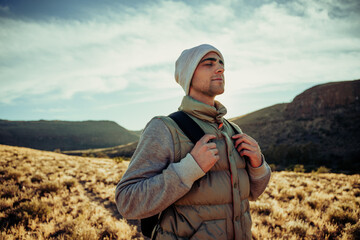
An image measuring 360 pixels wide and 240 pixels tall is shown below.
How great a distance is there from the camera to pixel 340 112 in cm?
3688

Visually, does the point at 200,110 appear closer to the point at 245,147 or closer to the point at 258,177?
the point at 245,147

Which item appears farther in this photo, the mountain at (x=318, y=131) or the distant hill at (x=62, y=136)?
the distant hill at (x=62, y=136)

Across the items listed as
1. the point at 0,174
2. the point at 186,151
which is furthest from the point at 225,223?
the point at 0,174

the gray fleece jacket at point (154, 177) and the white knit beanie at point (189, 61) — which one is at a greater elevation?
the white knit beanie at point (189, 61)

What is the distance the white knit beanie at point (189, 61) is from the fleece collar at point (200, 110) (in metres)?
0.20

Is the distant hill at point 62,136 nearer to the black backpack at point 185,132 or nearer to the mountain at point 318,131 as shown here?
the mountain at point 318,131

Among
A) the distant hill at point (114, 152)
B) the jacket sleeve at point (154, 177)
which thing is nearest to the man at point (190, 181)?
the jacket sleeve at point (154, 177)

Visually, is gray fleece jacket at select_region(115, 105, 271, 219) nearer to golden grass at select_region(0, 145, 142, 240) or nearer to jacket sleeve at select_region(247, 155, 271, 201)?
jacket sleeve at select_region(247, 155, 271, 201)

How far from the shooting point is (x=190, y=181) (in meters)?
1.34

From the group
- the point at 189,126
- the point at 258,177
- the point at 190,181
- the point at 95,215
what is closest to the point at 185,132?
the point at 189,126

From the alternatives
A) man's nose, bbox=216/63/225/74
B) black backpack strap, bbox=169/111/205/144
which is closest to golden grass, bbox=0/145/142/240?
black backpack strap, bbox=169/111/205/144

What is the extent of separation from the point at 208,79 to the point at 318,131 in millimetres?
37888

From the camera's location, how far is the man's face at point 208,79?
1.88 metres

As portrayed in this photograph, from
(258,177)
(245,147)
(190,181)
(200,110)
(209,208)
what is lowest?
(209,208)
